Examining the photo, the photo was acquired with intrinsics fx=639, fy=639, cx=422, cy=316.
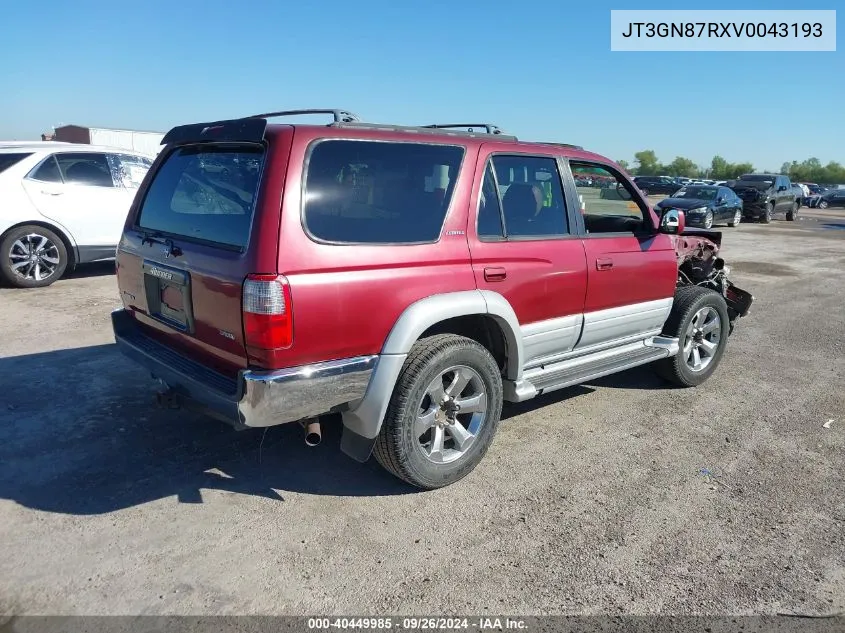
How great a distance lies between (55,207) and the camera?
8023mm

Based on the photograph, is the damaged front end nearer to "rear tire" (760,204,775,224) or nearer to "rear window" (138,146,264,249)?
"rear window" (138,146,264,249)

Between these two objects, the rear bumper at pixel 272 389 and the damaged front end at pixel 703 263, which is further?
the damaged front end at pixel 703 263

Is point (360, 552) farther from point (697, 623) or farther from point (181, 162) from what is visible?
point (181, 162)

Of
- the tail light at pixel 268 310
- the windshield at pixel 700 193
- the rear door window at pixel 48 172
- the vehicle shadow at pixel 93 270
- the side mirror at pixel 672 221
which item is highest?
the rear door window at pixel 48 172

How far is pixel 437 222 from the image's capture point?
11.1ft

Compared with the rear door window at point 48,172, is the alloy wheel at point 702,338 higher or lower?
lower

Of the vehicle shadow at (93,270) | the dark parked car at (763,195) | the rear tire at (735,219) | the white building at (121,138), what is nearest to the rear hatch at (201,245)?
the vehicle shadow at (93,270)

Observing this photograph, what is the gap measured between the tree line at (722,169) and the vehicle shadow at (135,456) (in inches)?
3466

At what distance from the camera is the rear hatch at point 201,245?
2.88m

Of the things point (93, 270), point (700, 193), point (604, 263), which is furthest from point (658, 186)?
point (604, 263)

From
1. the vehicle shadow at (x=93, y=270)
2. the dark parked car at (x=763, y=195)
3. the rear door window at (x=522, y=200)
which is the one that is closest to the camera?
the rear door window at (x=522, y=200)

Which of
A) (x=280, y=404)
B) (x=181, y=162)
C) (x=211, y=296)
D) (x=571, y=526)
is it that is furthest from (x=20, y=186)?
(x=571, y=526)

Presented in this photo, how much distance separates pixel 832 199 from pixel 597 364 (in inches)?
1669

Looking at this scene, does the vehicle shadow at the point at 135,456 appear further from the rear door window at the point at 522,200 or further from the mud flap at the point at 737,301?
the mud flap at the point at 737,301
